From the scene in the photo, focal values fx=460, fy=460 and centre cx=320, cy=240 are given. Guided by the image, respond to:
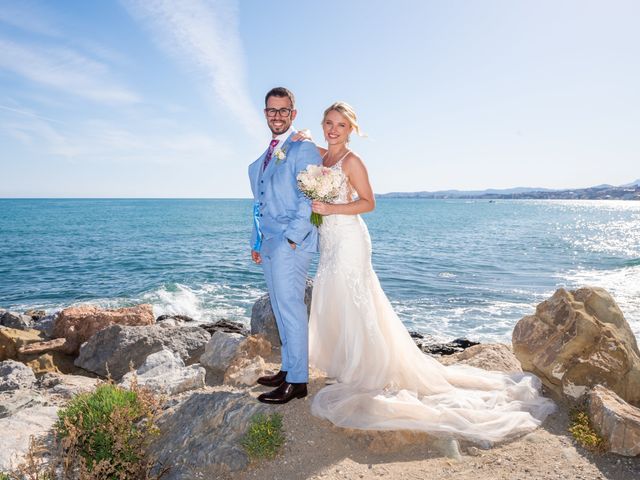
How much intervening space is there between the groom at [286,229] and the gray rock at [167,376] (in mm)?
1694

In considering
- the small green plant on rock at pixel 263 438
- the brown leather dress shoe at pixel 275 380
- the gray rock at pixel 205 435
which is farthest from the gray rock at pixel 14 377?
the small green plant on rock at pixel 263 438

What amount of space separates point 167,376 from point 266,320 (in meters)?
2.43

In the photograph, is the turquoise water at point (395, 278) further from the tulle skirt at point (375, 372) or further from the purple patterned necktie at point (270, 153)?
the purple patterned necktie at point (270, 153)

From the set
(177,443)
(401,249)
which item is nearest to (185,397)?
(177,443)

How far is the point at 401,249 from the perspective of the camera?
40.8 m

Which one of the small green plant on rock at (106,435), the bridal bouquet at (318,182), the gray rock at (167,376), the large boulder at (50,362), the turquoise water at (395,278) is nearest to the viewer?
the small green plant on rock at (106,435)

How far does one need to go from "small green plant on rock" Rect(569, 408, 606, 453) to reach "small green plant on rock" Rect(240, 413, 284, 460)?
304 cm

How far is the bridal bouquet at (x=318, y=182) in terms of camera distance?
185 inches

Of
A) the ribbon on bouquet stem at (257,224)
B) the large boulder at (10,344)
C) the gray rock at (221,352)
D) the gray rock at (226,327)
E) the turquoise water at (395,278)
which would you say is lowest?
the turquoise water at (395,278)

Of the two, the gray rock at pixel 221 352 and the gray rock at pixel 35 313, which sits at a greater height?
the gray rock at pixel 221 352

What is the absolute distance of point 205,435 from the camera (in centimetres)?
→ 480

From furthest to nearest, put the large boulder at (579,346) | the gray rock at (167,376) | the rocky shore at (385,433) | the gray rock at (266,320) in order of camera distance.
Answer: the gray rock at (266,320), the gray rock at (167,376), the large boulder at (579,346), the rocky shore at (385,433)

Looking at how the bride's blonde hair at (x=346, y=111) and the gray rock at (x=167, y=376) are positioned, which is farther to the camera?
the gray rock at (x=167, y=376)

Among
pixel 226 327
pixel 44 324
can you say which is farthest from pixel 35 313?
pixel 226 327
